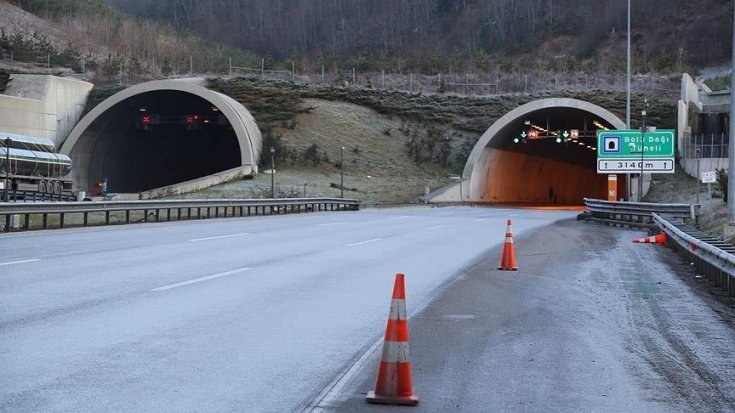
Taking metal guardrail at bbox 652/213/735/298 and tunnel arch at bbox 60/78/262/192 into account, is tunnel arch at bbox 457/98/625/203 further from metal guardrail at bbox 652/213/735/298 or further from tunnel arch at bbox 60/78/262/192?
metal guardrail at bbox 652/213/735/298

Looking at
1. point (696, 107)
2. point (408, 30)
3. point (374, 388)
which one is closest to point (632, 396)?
point (374, 388)

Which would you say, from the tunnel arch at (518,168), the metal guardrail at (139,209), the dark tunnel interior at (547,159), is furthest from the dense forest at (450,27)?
the metal guardrail at (139,209)

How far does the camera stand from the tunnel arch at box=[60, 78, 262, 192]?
59625 millimetres

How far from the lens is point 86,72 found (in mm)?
75375

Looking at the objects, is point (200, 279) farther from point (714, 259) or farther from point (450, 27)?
point (450, 27)

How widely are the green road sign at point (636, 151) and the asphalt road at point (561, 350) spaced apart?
82.9 feet

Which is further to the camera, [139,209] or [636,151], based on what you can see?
[636,151]

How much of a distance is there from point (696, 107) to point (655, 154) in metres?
23.7

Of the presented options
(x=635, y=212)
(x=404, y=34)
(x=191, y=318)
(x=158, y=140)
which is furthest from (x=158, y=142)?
(x=404, y=34)

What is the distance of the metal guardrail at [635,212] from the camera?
3262 cm

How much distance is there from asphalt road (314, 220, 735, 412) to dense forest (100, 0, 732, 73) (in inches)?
3212

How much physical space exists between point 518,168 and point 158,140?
2968cm

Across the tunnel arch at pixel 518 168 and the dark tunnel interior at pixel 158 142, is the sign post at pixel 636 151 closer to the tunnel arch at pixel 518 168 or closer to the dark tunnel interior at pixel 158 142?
the tunnel arch at pixel 518 168

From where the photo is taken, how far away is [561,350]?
28.6 feet
